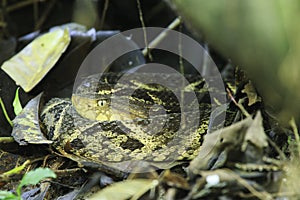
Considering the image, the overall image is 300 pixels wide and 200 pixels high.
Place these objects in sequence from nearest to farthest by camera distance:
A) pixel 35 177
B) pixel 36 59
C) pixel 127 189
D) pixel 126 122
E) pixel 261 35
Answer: pixel 261 35, pixel 35 177, pixel 127 189, pixel 126 122, pixel 36 59

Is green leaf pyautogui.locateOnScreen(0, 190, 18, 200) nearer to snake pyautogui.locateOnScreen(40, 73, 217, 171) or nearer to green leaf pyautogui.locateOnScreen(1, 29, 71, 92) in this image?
snake pyautogui.locateOnScreen(40, 73, 217, 171)

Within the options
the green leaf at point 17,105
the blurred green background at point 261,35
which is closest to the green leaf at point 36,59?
the green leaf at point 17,105

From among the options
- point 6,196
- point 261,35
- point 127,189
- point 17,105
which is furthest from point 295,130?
point 17,105

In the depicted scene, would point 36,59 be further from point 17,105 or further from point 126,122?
point 126,122

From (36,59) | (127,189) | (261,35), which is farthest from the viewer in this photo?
(36,59)

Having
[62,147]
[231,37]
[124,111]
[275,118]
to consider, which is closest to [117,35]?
[124,111]

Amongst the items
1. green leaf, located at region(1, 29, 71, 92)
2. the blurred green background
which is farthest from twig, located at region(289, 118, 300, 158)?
green leaf, located at region(1, 29, 71, 92)

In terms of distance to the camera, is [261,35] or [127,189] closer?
[261,35]

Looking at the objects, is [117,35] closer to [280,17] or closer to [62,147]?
[62,147]
